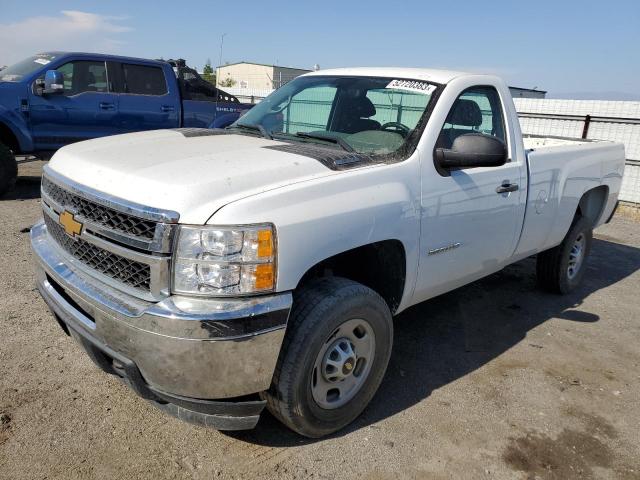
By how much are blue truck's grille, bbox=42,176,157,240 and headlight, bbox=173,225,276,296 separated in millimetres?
183

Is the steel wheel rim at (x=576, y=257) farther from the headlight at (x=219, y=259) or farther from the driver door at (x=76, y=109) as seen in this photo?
the driver door at (x=76, y=109)

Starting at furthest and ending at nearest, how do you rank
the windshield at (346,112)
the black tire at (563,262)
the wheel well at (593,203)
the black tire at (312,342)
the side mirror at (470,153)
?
1. the wheel well at (593,203)
2. the black tire at (563,262)
3. the windshield at (346,112)
4. the side mirror at (470,153)
5. the black tire at (312,342)

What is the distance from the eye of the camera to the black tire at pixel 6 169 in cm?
744

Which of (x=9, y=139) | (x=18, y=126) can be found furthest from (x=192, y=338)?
(x=9, y=139)

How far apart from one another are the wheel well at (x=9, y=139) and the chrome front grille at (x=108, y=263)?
6.02 metres

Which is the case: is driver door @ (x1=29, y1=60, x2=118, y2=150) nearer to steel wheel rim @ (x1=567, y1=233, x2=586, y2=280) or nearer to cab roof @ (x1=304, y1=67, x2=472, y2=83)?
cab roof @ (x1=304, y1=67, x2=472, y2=83)

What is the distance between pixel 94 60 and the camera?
8.29 m

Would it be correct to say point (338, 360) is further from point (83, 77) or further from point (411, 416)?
point (83, 77)

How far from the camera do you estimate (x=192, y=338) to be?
2186mm

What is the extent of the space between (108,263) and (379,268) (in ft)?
4.79

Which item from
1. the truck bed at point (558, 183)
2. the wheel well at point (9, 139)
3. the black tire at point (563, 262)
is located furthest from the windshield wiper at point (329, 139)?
the wheel well at point (9, 139)

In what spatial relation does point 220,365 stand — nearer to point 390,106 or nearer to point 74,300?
point 74,300

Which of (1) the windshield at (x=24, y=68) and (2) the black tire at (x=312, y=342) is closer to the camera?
(2) the black tire at (x=312, y=342)

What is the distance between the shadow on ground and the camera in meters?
3.18
